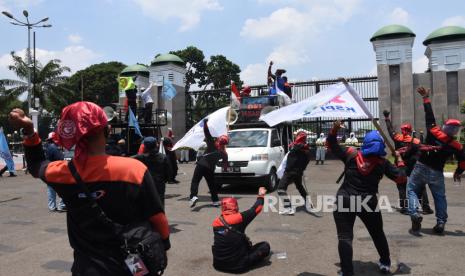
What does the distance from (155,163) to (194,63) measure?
157 ft

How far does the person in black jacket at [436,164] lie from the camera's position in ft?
21.9

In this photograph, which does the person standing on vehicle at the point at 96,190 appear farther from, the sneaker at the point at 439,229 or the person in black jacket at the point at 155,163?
the sneaker at the point at 439,229

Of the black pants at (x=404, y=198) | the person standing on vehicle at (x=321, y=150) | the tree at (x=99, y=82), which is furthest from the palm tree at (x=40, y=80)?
the black pants at (x=404, y=198)

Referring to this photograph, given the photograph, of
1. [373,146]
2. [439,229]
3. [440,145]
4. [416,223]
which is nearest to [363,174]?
[373,146]

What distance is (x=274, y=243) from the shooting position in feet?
21.9

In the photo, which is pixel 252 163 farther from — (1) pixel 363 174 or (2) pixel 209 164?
(1) pixel 363 174

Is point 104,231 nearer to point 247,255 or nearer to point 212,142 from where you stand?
point 247,255

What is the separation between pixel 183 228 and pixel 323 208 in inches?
138

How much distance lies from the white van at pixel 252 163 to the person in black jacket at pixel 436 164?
16.2 ft

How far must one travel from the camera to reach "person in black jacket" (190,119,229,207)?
9.50 metres

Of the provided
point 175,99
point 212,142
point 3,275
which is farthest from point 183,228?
point 175,99

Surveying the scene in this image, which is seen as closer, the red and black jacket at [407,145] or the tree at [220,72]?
the red and black jacket at [407,145]

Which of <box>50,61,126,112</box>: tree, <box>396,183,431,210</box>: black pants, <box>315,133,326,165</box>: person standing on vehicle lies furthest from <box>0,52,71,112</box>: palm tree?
<box>396,183,431,210</box>: black pants

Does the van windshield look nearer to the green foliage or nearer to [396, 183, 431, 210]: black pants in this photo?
[396, 183, 431, 210]: black pants
